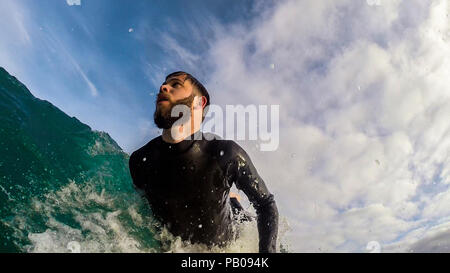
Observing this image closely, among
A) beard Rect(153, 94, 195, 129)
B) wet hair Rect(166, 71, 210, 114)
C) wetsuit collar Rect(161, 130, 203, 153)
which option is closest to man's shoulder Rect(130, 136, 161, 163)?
wetsuit collar Rect(161, 130, 203, 153)

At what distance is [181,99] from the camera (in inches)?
142

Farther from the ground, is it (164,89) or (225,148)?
(164,89)

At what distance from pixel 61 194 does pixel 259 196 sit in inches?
167

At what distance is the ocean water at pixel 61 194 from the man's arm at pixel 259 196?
2.78 ft

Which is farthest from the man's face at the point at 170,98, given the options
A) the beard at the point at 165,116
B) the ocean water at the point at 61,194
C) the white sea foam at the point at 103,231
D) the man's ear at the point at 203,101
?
the white sea foam at the point at 103,231

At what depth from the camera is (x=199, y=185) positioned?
3484mm

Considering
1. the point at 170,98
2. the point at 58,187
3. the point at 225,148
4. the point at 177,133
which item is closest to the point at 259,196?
the point at 225,148

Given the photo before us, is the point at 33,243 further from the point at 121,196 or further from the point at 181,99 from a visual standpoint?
the point at 181,99

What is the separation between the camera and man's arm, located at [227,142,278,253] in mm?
3210

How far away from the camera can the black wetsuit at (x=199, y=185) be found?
3359mm

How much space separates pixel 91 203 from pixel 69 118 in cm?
447

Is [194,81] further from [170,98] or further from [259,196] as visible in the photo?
[259,196]
